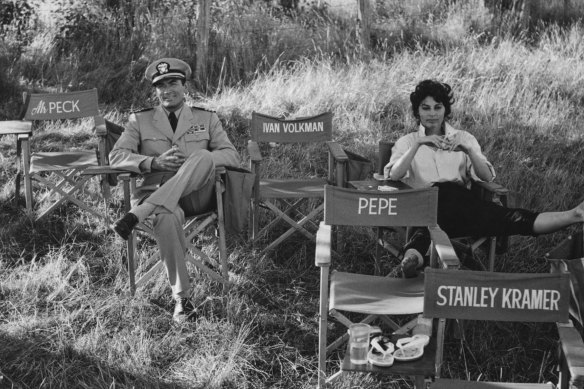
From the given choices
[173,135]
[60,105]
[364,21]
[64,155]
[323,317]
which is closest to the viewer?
[323,317]

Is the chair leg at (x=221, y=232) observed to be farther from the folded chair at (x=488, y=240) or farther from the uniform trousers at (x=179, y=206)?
the folded chair at (x=488, y=240)

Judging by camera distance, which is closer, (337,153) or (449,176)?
(449,176)

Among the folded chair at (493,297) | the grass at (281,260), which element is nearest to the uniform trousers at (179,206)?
the grass at (281,260)

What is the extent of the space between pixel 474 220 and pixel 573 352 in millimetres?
1643

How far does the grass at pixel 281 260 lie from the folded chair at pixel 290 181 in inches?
8.1

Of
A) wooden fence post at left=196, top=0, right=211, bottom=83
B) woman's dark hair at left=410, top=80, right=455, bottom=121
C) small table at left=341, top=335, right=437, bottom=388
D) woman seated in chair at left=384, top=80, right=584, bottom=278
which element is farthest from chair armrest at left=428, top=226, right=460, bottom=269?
wooden fence post at left=196, top=0, right=211, bottom=83

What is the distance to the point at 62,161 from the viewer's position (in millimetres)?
→ 5926

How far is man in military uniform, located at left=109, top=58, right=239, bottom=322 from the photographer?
14.5ft

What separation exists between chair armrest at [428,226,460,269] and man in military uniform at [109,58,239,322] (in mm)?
1364

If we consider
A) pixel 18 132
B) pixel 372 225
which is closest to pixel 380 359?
pixel 372 225

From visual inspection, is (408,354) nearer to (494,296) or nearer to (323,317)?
(494,296)

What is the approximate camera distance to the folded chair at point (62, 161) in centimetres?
558

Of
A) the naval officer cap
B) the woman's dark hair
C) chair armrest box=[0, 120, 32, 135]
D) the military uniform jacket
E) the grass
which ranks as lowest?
the grass

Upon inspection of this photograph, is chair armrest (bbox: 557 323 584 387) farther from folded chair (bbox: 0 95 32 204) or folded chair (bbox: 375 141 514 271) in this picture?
folded chair (bbox: 0 95 32 204)
